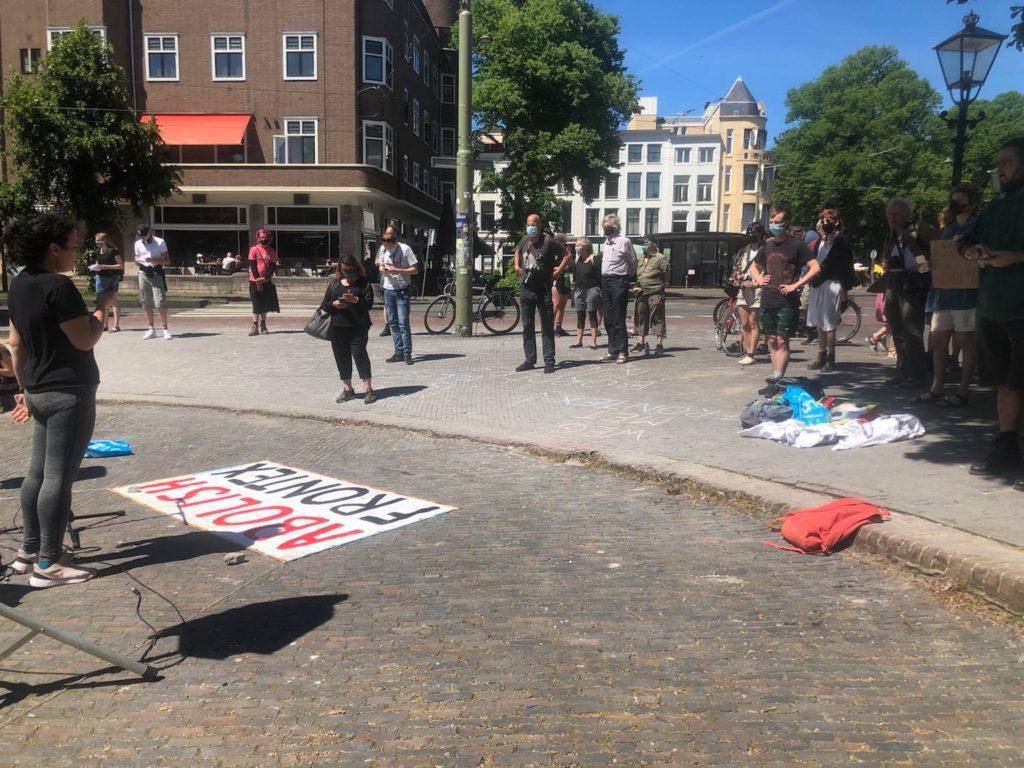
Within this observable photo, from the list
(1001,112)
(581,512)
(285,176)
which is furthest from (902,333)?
(1001,112)

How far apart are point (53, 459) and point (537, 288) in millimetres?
6849

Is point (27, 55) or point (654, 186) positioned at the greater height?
point (654, 186)

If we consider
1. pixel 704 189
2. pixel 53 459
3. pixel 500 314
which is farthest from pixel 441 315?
pixel 704 189

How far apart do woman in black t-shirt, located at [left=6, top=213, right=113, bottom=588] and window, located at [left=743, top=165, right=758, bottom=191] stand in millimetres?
82143

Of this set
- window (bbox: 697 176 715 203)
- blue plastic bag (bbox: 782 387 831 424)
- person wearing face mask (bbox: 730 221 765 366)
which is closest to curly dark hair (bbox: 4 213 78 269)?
blue plastic bag (bbox: 782 387 831 424)

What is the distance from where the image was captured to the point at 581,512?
5219mm

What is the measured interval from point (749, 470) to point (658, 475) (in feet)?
2.14

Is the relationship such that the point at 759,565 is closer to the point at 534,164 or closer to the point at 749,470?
the point at 749,470

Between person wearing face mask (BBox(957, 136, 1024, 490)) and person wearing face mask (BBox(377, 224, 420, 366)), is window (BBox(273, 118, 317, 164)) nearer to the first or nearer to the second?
person wearing face mask (BBox(377, 224, 420, 366))

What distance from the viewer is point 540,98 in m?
40.2

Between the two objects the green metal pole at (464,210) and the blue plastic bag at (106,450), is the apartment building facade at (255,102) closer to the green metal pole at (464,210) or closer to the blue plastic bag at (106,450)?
the green metal pole at (464,210)

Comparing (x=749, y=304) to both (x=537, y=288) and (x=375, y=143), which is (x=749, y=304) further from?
(x=375, y=143)

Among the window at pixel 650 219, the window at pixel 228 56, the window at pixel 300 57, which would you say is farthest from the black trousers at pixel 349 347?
the window at pixel 650 219

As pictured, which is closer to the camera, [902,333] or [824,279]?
[902,333]
